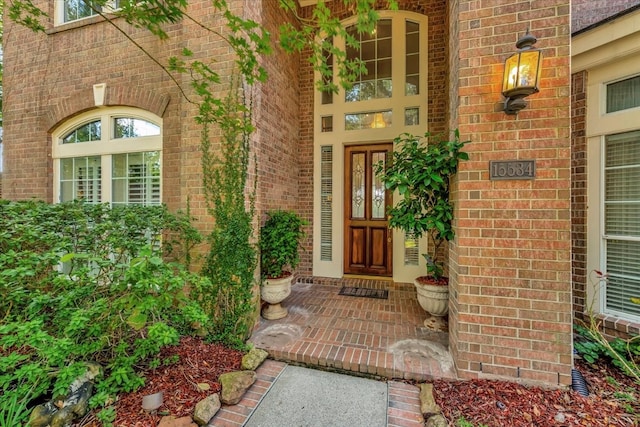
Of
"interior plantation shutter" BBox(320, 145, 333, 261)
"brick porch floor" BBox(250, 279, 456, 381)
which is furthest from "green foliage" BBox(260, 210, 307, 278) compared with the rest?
"interior plantation shutter" BBox(320, 145, 333, 261)

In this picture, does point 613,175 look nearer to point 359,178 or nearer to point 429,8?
point 359,178

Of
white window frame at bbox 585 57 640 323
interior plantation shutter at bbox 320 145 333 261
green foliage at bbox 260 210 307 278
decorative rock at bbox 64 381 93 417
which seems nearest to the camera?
decorative rock at bbox 64 381 93 417

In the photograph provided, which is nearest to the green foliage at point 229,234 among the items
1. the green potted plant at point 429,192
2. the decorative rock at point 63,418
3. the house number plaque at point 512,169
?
the decorative rock at point 63,418

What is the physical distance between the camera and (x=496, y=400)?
1998mm

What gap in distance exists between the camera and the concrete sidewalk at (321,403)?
1904mm

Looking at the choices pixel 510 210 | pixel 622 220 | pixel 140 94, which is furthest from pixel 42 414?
pixel 622 220

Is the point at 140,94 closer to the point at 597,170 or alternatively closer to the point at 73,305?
the point at 73,305

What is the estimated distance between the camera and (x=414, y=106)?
4.34 m

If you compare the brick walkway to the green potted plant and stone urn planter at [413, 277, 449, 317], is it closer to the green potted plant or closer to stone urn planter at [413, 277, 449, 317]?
stone urn planter at [413, 277, 449, 317]

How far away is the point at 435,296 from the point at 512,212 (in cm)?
120

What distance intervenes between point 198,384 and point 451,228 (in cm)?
270

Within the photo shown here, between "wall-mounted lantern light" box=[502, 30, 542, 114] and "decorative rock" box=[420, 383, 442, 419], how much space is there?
7.95ft

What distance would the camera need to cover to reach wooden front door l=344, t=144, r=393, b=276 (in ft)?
15.2

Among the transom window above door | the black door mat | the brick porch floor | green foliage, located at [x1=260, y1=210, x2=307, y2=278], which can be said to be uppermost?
the transom window above door
